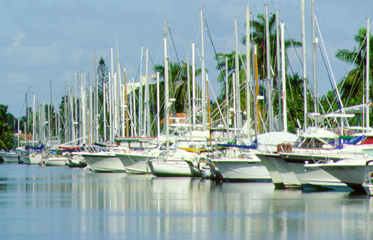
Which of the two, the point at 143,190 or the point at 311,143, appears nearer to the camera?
the point at 311,143

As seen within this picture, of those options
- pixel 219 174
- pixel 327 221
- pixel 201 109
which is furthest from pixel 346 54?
pixel 327 221

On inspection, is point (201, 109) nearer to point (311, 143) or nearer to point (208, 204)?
point (311, 143)

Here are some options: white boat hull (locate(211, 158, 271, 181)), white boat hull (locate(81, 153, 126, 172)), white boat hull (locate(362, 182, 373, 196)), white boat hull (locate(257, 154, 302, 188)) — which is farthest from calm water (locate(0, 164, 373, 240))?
white boat hull (locate(81, 153, 126, 172))

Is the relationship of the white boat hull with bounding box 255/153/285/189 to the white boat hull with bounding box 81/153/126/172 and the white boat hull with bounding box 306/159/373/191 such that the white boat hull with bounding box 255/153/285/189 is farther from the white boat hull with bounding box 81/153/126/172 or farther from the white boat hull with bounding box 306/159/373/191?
the white boat hull with bounding box 81/153/126/172

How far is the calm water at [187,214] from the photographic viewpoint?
2159 cm

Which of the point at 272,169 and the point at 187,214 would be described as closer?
the point at 187,214

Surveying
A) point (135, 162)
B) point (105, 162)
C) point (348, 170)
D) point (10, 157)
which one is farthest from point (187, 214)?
point (10, 157)

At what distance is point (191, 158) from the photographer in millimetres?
53062

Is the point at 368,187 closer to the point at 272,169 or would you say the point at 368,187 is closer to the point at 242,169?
the point at 272,169

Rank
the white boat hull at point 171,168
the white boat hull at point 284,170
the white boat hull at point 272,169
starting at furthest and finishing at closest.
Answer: the white boat hull at point 171,168 → the white boat hull at point 272,169 → the white boat hull at point 284,170

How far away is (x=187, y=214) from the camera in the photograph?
1058 inches

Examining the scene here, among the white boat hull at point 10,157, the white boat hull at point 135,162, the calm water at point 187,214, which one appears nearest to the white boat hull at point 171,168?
the white boat hull at point 135,162

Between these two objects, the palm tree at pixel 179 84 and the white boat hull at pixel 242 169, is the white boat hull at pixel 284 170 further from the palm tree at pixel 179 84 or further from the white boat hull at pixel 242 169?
the palm tree at pixel 179 84

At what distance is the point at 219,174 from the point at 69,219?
883 inches
